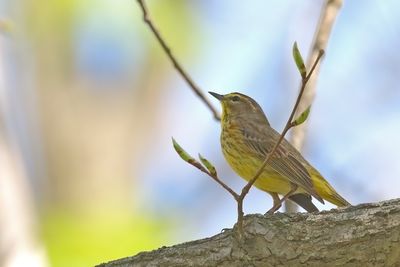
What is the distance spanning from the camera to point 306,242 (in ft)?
14.1

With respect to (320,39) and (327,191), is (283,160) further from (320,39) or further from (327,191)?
(320,39)

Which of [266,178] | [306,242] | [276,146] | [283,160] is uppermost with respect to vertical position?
[283,160]

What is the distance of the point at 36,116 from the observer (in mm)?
11930

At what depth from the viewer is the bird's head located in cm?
762

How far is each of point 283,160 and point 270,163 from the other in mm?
120

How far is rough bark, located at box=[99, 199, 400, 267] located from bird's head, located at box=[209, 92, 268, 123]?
324cm

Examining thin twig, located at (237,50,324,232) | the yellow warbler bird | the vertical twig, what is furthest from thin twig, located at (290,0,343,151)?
thin twig, located at (237,50,324,232)

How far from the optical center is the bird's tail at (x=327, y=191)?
6.19 m

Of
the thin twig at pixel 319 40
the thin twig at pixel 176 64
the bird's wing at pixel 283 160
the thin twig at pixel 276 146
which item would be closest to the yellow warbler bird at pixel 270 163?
the bird's wing at pixel 283 160

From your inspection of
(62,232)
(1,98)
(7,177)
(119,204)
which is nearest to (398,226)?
(7,177)

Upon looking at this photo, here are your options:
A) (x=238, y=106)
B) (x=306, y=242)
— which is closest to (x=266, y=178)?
(x=238, y=106)

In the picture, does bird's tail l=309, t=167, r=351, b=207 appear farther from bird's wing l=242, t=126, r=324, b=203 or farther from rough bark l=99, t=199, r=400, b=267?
rough bark l=99, t=199, r=400, b=267

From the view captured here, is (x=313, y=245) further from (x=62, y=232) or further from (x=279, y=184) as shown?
(x=62, y=232)

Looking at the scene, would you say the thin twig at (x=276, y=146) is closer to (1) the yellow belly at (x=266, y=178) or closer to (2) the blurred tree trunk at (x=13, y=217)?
(1) the yellow belly at (x=266, y=178)
